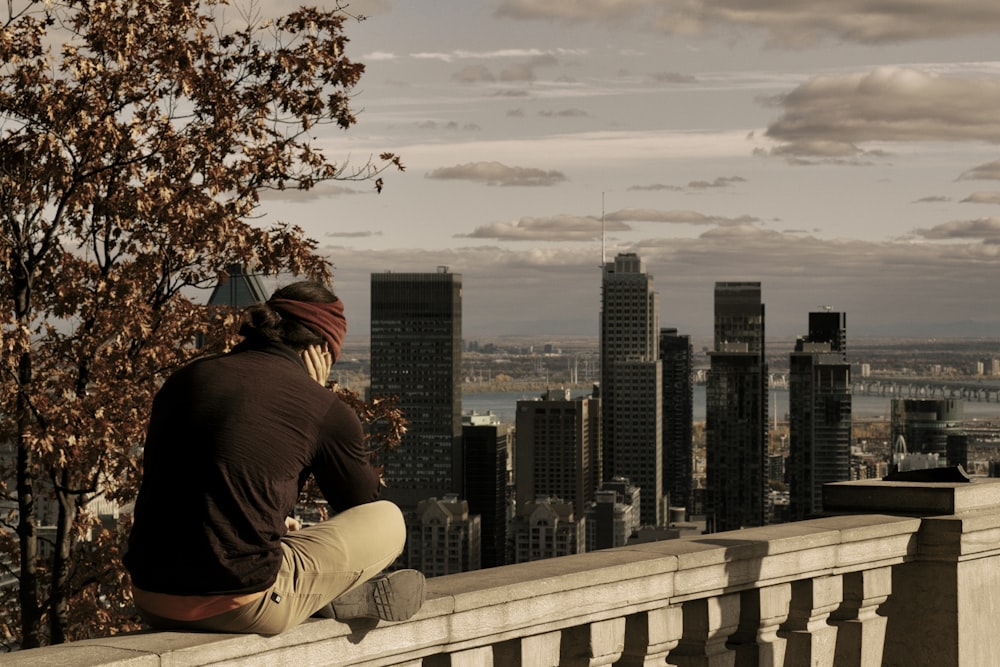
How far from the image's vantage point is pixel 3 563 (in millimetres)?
15797

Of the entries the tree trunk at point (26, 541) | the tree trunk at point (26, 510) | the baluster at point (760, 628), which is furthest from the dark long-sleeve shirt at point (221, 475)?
the tree trunk at point (26, 541)

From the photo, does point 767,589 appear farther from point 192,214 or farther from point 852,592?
point 192,214

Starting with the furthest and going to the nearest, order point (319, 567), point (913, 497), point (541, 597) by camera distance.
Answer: point (913, 497), point (541, 597), point (319, 567)

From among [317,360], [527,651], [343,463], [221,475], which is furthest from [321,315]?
[527,651]

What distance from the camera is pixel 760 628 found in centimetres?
A: 557

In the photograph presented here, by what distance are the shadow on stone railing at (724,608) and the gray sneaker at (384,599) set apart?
0.06 meters

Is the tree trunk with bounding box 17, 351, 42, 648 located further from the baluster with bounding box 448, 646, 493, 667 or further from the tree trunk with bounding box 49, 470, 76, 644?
the baluster with bounding box 448, 646, 493, 667

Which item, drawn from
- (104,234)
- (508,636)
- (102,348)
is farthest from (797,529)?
(104,234)

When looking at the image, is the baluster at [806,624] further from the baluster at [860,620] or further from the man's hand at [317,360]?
the man's hand at [317,360]

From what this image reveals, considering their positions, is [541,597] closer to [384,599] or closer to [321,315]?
[384,599]

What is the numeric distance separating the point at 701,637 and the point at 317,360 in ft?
6.09

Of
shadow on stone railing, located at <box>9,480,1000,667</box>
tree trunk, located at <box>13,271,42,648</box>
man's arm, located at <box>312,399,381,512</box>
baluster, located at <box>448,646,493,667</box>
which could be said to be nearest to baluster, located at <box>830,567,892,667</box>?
shadow on stone railing, located at <box>9,480,1000,667</box>

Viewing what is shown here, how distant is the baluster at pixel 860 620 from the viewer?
19.9ft

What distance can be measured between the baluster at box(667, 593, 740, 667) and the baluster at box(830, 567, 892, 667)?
97cm
